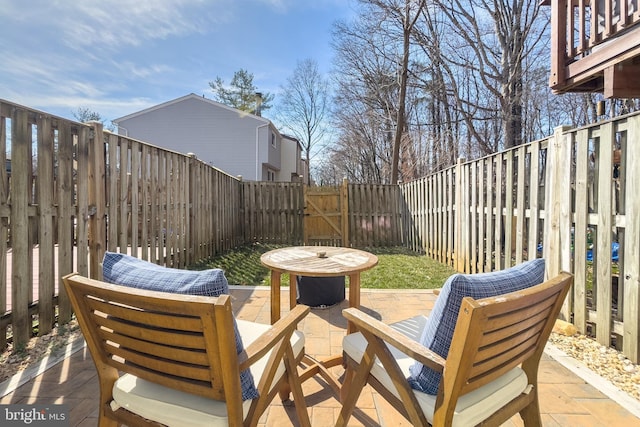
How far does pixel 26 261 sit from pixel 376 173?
Answer: 19800mm

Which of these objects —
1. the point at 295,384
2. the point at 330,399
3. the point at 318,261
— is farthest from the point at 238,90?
the point at 295,384

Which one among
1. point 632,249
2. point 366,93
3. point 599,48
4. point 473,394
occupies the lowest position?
point 473,394

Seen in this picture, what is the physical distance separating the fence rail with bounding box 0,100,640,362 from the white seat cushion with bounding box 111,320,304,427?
1711mm

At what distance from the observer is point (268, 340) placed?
1.16m

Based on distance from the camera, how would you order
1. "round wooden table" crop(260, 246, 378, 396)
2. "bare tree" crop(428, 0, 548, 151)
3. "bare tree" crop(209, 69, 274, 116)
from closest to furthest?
"round wooden table" crop(260, 246, 378, 396) → "bare tree" crop(428, 0, 548, 151) → "bare tree" crop(209, 69, 274, 116)

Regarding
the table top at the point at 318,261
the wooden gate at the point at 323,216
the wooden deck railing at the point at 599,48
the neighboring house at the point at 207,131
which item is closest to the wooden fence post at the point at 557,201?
the wooden deck railing at the point at 599,48

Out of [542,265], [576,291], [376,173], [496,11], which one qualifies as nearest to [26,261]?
[542,265]

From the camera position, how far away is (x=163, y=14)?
22.0 feet

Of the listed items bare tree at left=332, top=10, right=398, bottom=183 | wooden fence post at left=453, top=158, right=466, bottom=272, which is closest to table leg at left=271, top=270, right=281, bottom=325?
wooden fence post at left=453, top=158, right=466, bottom=272

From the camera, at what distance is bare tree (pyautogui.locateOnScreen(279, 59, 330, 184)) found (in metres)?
21.9

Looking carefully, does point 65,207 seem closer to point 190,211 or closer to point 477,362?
point 190,211

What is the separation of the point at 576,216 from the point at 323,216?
5896 mm

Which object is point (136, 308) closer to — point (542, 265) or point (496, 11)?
point (542, 265)

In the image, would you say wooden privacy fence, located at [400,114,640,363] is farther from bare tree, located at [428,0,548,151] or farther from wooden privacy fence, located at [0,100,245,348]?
bare tree, located at [428,0,548,151]
